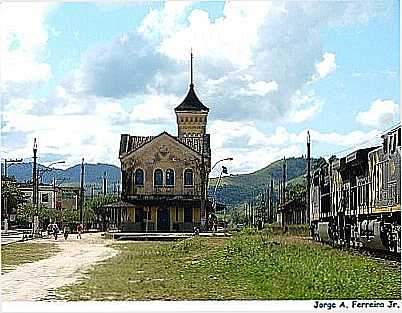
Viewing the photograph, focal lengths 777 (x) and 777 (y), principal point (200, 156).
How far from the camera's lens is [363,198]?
75.7ft

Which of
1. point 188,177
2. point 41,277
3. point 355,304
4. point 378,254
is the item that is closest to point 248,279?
point 41,277

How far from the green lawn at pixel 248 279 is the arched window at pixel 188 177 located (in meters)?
33.0

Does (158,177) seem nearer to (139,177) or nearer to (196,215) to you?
(139,177)

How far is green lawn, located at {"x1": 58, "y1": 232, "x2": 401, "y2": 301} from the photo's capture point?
12758mm

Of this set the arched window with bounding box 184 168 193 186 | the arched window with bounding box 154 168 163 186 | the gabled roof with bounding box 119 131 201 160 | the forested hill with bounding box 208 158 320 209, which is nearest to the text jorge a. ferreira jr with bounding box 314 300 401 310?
the gabled roof with bounding box 119 131 201 160

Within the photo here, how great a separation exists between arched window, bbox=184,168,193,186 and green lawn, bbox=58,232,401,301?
33.0 m

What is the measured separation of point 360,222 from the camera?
23.0 meters

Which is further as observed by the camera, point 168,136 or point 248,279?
Result: point 168,136

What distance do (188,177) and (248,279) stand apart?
132ft

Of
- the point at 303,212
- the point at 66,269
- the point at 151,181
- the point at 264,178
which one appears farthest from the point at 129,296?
the point at 264,178

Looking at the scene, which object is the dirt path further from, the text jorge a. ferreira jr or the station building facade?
the station building facade

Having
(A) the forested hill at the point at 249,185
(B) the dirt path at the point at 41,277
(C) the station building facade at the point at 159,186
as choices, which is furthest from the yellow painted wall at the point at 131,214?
(A) the forested hill at the point at 249,185

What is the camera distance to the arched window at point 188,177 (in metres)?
55.6

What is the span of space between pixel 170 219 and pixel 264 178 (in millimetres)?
95865
